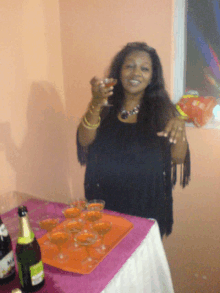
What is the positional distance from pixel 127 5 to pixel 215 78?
2.35 feet

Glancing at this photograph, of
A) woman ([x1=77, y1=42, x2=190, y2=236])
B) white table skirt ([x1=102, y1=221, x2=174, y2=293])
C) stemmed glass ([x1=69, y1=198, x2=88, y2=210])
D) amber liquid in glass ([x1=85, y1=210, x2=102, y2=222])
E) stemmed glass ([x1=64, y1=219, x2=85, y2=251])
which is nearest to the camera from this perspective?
white table skirt ([x1=102, y1=221, x2=174, y2=293])

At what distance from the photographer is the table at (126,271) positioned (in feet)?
2.41

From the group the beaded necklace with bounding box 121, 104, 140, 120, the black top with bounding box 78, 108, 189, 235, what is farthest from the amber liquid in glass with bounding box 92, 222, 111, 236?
the beaded necklace with bounding box 121, 104, 140, 120

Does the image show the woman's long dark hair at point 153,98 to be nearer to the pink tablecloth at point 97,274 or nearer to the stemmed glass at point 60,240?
the pink tablecloth at point 97,274

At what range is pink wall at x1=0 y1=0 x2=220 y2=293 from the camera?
1.48 metres

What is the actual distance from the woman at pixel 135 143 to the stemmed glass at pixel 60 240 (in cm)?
51

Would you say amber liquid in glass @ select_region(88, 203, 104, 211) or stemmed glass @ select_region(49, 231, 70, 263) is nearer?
stemmed glass @ select_region(49, 231, 70, 263)

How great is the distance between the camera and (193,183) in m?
1.59

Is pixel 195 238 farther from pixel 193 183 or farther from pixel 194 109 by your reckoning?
pixel 194 109

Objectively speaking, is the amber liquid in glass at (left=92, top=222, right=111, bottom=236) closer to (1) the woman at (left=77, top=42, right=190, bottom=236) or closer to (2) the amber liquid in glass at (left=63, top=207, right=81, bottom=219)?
(2) the amber liquid in glass at (left=63, top=207, right=81, bottom=219)

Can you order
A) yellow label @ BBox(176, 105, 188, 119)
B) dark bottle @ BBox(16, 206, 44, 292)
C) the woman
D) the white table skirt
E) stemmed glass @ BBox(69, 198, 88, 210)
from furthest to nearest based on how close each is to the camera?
yellow label @ BBox(176, 105, 188, 119) → the woman → stemmed glass @ BBox(69, 198, 88, 210) → the white table skirt → dark bottle @ BBox(16, 206, 44, 292)

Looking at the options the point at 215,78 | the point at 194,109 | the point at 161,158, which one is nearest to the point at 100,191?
the point at 161,158

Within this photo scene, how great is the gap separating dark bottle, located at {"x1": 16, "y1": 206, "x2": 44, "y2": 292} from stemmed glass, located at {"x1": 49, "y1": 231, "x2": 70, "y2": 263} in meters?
0.10

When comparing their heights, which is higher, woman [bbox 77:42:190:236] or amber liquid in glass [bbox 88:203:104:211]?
woman [bbox 77:42:190:236]
